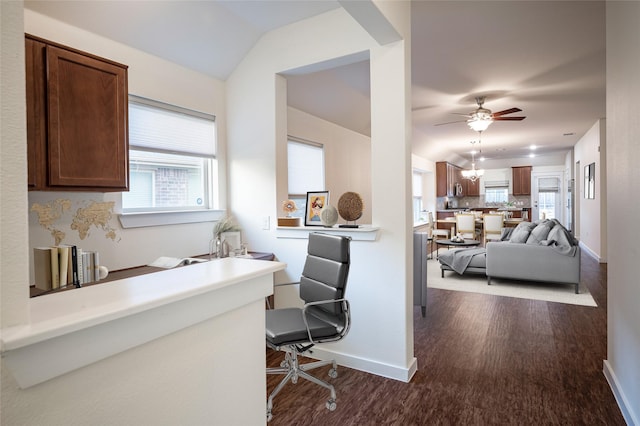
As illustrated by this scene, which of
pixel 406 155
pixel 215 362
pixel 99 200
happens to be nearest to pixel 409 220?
pixel 406 155

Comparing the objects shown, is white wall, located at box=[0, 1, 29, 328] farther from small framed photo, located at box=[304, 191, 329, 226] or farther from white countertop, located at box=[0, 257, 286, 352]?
small framed photo, located at box=[304, 191, 329, 226]

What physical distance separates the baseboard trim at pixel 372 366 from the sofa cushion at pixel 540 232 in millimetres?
3432

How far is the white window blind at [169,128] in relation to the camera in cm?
280

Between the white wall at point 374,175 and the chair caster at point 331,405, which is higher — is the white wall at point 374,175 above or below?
above

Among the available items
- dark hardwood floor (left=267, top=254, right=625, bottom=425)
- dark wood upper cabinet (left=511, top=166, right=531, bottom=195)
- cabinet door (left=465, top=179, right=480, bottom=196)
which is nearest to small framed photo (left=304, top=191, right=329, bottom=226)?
dark hardwood floor (left=267, top=254, right=625, bottom=425)

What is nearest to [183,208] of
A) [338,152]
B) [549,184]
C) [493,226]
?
[338,152]

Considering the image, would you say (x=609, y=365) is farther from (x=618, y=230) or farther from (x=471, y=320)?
(x=471, y=320)

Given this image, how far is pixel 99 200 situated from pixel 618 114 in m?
3.45

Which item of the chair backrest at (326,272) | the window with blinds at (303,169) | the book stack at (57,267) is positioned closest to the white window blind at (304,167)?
the window with blinds at (303,169)

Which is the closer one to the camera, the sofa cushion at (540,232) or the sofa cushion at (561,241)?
the sofa cushion at (561,241)

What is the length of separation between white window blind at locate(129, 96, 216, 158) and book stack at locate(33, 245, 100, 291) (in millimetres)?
1021

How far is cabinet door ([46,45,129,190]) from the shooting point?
2.03m

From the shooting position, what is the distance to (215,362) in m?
0.89

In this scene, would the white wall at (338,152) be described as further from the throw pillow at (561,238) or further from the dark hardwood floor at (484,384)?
the throw pillow at (561,238)
